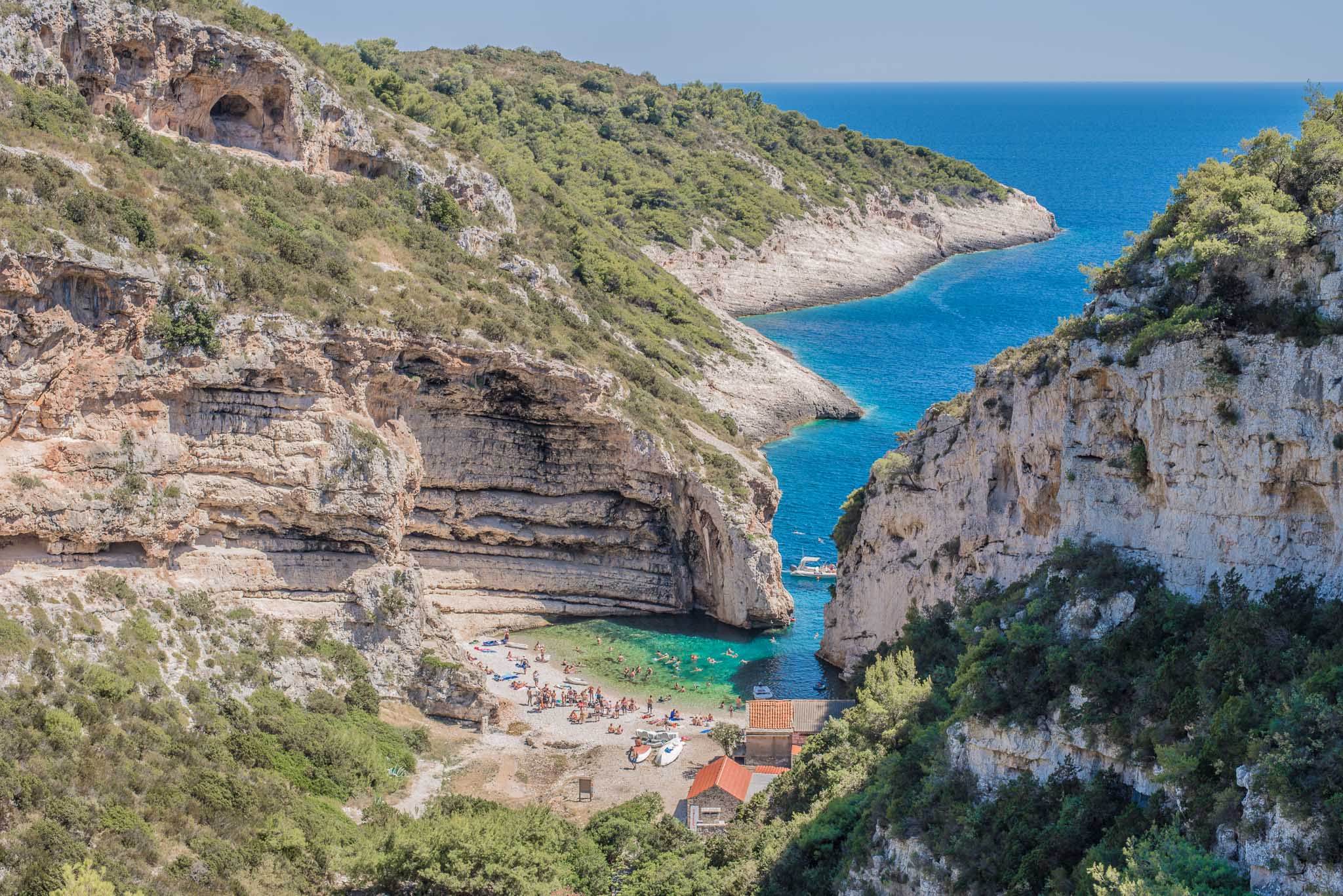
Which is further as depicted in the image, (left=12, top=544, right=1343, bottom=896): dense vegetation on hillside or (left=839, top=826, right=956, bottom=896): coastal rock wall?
(left=839, top=826, right=956, bottom=896): coastal rock wall

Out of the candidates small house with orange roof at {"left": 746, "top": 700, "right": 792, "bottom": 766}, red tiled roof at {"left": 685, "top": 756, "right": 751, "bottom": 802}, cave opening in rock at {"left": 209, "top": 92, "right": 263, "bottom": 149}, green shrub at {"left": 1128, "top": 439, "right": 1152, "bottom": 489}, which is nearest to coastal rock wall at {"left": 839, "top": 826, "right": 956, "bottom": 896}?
green shrub at {"left": 1128, "top": 439, "right": 1152, "bottom": 489}

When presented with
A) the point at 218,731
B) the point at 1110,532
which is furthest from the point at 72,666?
the point at 1110,532

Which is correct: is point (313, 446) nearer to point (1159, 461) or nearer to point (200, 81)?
point (200, 81)

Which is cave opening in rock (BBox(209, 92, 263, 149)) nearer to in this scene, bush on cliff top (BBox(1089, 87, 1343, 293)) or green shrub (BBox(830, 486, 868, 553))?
green shrub (BBox(830, 486, 868, 553))

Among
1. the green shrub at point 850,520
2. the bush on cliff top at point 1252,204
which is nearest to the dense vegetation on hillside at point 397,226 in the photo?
the green shrub at point 850,520

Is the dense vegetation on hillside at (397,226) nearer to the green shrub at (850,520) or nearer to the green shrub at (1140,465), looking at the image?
the green shrub at (850,520)

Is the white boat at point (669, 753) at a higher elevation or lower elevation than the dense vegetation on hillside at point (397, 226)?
lower
